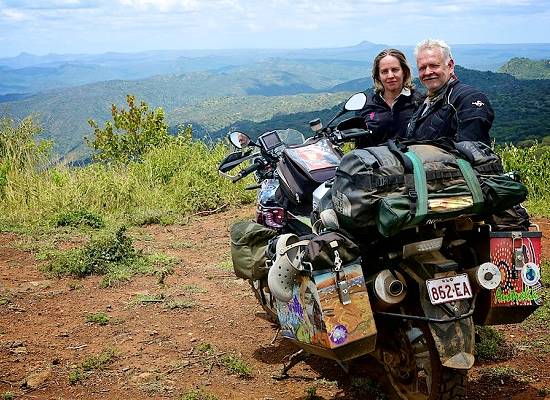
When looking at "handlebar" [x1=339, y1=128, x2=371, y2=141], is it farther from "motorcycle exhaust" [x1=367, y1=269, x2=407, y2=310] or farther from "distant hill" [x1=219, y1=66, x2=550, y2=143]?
"distant hill" [x1=219, y1=66, x2=550, y2=143]

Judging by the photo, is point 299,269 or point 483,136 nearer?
point 299,269

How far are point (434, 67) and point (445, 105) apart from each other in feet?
A: 0.91

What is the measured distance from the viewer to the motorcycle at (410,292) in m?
2.66

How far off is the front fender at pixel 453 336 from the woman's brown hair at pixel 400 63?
1962mm

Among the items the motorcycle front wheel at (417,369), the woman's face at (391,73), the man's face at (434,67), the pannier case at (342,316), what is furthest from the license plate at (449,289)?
the woman's face at (391,73)

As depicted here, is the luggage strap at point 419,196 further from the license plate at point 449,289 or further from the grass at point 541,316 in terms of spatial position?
the grass at point 541,316

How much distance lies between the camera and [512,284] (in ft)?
9.34

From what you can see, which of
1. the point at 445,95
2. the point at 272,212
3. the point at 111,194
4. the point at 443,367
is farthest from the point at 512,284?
the point at 111,194

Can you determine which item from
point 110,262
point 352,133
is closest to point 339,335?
point 352,133

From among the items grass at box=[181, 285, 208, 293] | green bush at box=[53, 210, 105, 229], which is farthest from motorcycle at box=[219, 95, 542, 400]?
green bush at box=[53, 210, 105, 229]

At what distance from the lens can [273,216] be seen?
4.03 m

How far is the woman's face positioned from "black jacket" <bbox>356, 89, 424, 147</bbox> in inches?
3.7

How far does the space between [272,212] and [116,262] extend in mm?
2822

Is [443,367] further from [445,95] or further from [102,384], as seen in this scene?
[102,384]
